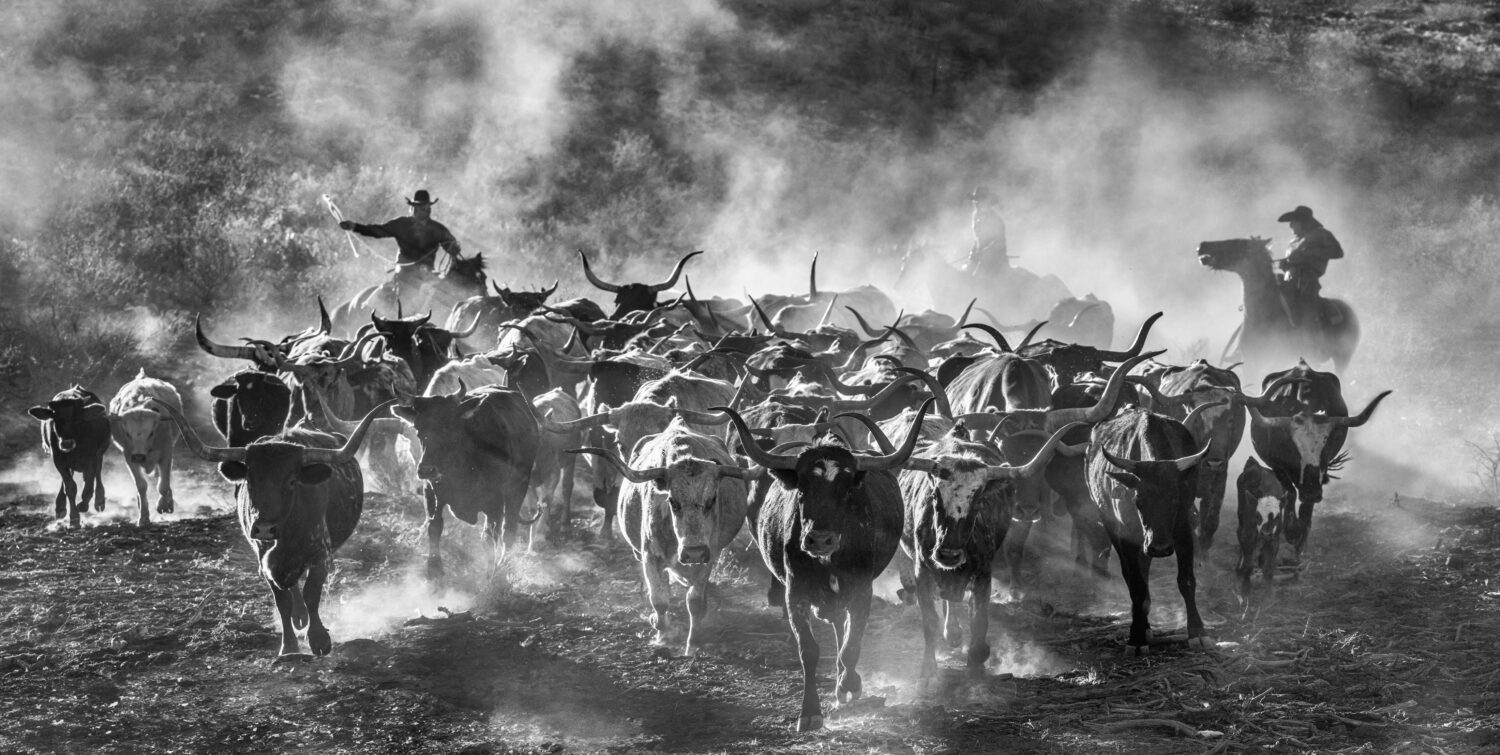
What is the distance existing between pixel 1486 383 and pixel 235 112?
26.0 metres

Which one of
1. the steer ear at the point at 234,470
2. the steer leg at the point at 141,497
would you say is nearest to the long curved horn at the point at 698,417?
the steer ear at the point at 234,470

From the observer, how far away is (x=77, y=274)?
23141 millimetres

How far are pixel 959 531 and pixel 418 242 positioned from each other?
13624 millimetres

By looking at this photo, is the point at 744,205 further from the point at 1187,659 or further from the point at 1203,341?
the point at 1187,659

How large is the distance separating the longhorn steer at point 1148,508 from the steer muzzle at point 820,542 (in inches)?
92.1

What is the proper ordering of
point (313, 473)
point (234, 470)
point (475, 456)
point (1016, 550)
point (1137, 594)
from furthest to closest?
1. point (475, 456)
2. point (1016, 550)
3. point (1137, 594)
4. point (313, 473)
5. point (234, 470)

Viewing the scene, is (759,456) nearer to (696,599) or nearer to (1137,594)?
(696,599)

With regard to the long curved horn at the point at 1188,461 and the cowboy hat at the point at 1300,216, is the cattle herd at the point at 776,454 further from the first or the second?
the cowboy hat at the point at 1300,216

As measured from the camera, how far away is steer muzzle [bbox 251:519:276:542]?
364 inches

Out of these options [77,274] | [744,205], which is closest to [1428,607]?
[77,274]

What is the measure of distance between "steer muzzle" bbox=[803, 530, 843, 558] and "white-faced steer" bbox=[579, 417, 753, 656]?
1.25 m

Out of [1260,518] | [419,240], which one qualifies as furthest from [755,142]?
[1260,518]

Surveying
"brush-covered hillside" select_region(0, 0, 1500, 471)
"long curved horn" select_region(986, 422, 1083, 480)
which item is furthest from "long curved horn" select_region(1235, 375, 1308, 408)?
"brush-covered hillside" select_region(0, 0, 1500, 471)

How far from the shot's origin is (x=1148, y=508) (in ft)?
32.0
